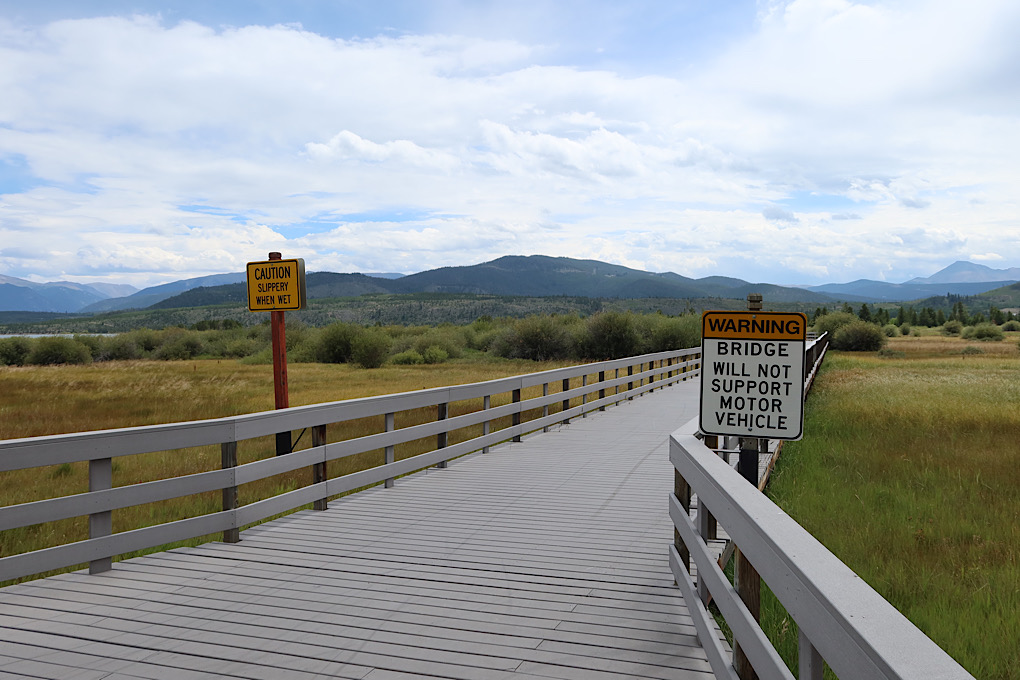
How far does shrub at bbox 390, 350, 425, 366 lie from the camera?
174ft

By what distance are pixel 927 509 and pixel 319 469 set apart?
660 cm

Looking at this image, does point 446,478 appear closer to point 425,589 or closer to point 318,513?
point 318,513

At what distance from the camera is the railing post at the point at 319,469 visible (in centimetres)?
728

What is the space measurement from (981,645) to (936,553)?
2.10 m

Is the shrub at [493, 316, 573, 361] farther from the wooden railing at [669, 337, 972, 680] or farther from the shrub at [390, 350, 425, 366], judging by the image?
the wooden railing at [669, 337, 972, 680]

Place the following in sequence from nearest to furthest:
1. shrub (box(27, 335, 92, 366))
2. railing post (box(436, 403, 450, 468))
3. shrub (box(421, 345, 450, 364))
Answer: railing post (box(436, 403, 450, 468))
shrub (box(421, 345, 450, 364))
shrub (box(27, 335, 92, 366))

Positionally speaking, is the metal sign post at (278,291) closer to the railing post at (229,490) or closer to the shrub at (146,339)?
the railing post at (229,490)

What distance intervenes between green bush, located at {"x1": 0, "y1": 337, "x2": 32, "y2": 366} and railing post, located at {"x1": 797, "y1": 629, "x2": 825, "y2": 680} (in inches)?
2633

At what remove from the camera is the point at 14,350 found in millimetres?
58344

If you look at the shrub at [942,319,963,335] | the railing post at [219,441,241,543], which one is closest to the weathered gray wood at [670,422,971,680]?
the railing post at [219,441,241,543]

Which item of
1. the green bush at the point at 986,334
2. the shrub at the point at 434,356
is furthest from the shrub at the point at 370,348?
the green bush at the point at 986,334

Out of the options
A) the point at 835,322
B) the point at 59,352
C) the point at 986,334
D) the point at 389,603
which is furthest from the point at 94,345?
the point at 986,334

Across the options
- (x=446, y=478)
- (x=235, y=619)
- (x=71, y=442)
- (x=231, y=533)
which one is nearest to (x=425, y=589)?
(x=235, y=619)

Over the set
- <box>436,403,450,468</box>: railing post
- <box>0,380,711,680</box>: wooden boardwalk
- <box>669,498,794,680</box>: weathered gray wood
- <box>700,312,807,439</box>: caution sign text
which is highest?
<box>700,312,807,439</box>: caution sign text
